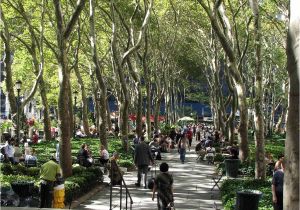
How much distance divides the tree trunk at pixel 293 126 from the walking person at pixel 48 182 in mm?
7068

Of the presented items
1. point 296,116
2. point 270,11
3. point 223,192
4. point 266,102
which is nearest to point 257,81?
point 223,192

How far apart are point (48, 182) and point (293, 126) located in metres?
7.59

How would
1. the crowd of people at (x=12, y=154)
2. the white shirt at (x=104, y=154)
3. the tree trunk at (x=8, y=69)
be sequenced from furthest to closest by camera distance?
the tree trunk at (x=8, y=69) → the white shirt at (x=104, y=154) → the crowd of people at (x=12, y=154)

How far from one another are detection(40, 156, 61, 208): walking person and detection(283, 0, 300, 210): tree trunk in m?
7.07

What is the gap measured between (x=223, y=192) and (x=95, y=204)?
147 inches

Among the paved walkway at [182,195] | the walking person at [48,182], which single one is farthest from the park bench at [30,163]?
the walking person at [48,182]

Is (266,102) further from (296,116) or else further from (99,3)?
(296,116)

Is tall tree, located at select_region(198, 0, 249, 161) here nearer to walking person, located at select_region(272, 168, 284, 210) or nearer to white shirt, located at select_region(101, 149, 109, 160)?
white shirt, located at select_region(101, 149, 109, 160)

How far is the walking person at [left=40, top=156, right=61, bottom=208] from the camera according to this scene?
12.1m

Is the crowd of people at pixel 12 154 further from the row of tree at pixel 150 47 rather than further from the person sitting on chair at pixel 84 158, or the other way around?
the row of tree at pixel 150 47

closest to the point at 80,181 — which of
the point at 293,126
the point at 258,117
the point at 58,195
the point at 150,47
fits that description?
the point at 58,195

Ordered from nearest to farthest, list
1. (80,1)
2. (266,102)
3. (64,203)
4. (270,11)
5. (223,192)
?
1. (64,203)
2. (223,192)
3. (80,1)
4. (270,11)
5. (266,102)

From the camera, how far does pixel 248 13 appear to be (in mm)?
22641

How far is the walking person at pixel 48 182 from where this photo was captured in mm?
12078
